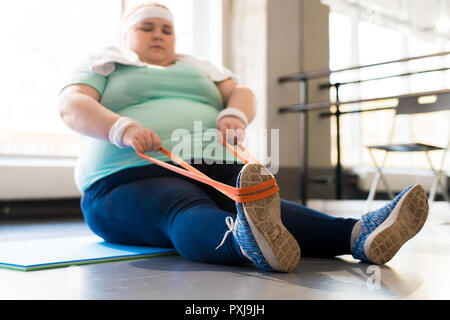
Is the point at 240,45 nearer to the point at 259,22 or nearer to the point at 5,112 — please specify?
the point at 259,22

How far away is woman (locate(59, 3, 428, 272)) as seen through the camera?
1014mm

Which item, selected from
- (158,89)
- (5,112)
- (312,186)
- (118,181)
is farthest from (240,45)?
(118,181)

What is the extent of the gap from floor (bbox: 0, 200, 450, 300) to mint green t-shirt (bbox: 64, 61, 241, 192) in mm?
299

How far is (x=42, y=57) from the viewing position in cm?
317

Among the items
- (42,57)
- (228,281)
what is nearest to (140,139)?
(228,281)

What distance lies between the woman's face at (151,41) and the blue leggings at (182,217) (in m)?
0.43

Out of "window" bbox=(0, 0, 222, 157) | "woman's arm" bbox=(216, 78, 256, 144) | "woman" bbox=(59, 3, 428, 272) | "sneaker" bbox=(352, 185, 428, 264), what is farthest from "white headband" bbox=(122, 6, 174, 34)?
"window" bbox=(0, 0, 222, 157)

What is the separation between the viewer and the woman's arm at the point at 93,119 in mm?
1201

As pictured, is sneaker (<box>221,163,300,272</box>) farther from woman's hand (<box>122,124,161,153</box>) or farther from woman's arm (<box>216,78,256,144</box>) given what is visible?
woman's arm (<box>216,78,256,144</box>)

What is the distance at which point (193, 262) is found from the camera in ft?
3.84

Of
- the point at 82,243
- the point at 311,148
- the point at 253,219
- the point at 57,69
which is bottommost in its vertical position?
the point at 82,243

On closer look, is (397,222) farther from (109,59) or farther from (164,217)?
(109,59)

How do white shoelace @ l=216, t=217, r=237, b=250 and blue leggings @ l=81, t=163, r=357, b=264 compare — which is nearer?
white shoelace @ l=216, t=217, r=237, b=250

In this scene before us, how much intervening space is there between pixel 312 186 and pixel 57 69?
205cm
